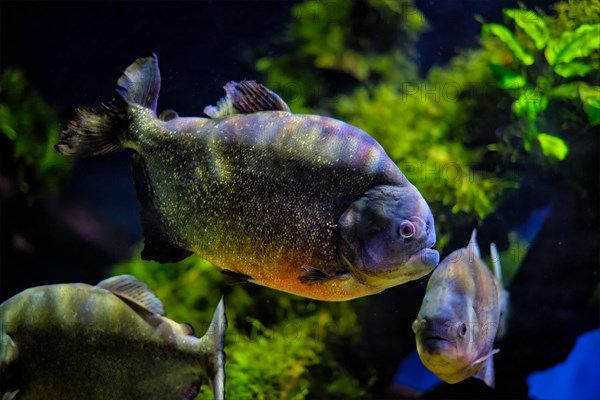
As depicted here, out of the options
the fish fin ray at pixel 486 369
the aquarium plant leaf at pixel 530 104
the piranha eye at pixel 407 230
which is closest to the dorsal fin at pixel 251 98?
the piranha eye at pixel 407 230

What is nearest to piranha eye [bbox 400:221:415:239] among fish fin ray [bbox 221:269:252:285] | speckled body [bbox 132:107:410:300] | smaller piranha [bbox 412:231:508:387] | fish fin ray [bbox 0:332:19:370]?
speckled body [bbox 132:107:410:300]

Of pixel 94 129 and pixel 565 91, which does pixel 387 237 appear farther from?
pixel 565 91

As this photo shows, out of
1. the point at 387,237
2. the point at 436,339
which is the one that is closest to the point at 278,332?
the point at 436,339

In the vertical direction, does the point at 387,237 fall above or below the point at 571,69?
above

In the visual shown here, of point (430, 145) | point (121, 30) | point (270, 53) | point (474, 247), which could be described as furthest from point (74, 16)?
point (474, 247)

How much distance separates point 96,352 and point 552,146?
2511 millimetres

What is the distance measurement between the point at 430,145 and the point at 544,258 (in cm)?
89

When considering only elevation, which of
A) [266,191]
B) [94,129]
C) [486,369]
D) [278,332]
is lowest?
[278,332]

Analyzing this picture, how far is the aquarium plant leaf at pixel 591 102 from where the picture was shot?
2.81m

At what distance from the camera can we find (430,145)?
2.98 meters

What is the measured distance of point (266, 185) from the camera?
63.1 inches

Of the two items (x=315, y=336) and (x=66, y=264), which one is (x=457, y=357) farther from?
(x=66, y=264)

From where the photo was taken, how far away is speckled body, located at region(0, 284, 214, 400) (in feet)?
5.99

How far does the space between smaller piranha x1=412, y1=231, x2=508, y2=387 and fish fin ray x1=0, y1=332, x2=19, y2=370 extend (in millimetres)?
1422
